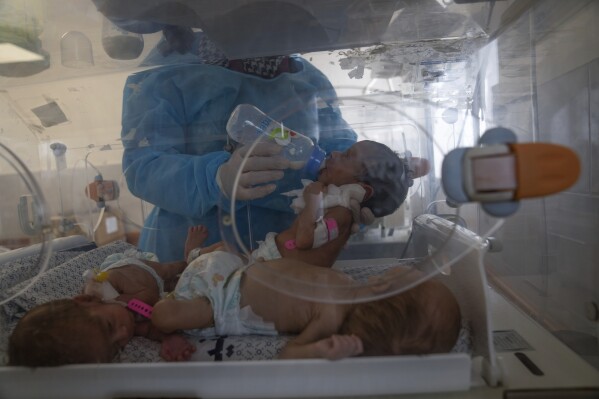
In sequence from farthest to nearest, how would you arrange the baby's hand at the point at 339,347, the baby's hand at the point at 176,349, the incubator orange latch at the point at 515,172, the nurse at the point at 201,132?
the nurse at the point at 201,132 < the baby's hand at the point at 176,349 < the baby's hand at the point at 339,347 < the incubator orange latch at the point at 515,172

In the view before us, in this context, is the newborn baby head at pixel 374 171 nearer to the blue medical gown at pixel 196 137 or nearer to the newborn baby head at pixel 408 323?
the blue medical gown at pixel 196 137

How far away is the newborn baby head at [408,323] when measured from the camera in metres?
0.70

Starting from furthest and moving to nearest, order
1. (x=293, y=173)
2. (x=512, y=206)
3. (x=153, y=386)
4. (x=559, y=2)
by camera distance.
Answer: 1. (x=293, y=173)
2. (x=559, y=2)
3. (x=153, y=386)
4. (x=512, y=206)

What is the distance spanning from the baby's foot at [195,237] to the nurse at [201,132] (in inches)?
0.7

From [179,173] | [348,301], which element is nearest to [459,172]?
[348,301]

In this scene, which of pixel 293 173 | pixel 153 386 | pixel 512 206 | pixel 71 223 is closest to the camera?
pixel 512 206

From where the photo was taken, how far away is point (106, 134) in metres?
1.21

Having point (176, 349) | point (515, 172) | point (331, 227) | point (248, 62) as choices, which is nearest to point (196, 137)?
point (248, 62)

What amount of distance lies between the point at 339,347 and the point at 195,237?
62 centimetres

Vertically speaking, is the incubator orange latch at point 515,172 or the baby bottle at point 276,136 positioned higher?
the baby bottle at point 276,136

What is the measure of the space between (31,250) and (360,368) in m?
1.01

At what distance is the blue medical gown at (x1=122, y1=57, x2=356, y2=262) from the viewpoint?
1047 mm

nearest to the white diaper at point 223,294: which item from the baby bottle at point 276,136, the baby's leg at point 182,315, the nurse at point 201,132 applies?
the baby's leg at point 182,315

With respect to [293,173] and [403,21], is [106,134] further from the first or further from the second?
[403,21]
